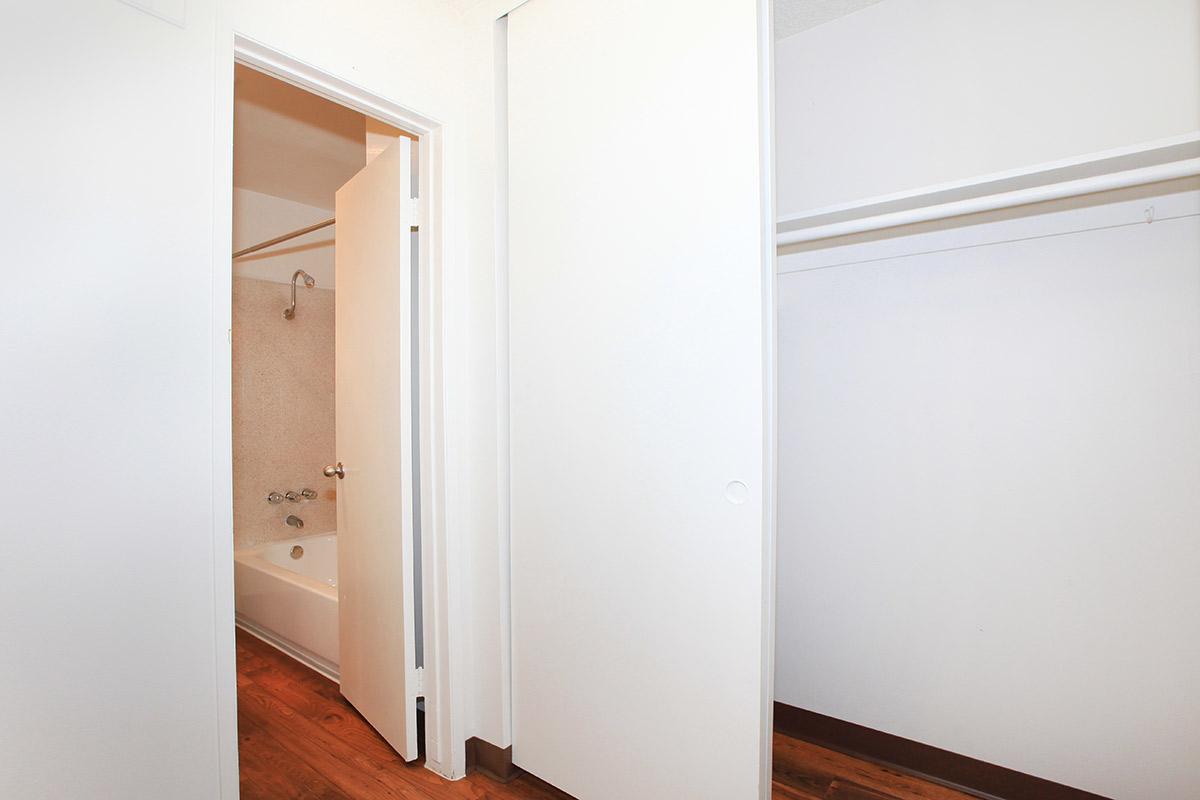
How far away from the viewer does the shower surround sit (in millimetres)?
3523

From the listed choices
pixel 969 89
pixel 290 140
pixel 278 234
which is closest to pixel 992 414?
pixel 969 89

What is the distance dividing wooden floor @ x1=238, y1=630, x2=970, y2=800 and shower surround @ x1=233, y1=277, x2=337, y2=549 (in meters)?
1.58

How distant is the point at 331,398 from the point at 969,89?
3911 mm

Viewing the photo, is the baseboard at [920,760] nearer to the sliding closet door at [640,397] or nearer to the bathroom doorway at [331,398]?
the sliding closet door at [640,397]

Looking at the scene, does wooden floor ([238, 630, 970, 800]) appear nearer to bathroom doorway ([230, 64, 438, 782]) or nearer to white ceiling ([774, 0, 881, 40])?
bathroom doorway ([230, 64, 438, 782])

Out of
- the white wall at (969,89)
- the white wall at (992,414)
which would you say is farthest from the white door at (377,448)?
the white wall at (969,89)

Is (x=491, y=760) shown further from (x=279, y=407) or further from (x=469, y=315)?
(x=279, y=407)

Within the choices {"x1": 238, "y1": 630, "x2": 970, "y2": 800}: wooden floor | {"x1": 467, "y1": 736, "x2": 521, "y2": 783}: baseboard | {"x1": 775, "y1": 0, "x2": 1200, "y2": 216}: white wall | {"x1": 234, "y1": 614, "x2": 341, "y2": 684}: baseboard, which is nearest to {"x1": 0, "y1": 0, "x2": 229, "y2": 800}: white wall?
{"x1": 238, "y1": 630, "x2": 970, "y2": 800}: wooden floor

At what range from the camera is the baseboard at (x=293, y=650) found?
8.48 ft

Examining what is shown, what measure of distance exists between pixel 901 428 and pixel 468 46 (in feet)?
6.47

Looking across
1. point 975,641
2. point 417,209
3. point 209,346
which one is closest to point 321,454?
point 417,209

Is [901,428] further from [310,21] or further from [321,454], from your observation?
[321,454]

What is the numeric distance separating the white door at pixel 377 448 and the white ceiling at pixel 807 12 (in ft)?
4.63

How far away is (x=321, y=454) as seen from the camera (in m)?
3.91
